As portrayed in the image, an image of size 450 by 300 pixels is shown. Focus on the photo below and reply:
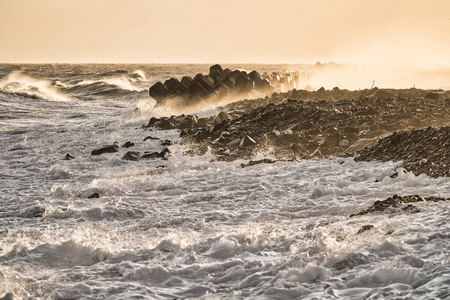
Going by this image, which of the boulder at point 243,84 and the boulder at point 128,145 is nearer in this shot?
the boulder at point 128,145

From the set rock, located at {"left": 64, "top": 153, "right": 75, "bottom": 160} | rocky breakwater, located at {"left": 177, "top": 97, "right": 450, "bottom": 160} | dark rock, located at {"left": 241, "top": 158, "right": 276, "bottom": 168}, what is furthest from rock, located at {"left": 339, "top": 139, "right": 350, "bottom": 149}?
rock, located at {"left": 64, "top": 153, "right": 75, "bottom": 160}

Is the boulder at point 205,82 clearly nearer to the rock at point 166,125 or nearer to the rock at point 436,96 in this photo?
the rock at point 166,125

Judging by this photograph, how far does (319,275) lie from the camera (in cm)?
507

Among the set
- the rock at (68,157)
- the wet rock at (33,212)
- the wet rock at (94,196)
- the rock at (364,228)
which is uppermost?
the rock at (364,228)

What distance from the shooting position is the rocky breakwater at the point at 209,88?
2617 centimetres

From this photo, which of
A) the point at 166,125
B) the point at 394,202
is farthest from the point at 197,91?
the point at 394,202

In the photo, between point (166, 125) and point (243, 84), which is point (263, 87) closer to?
point (243, 84)

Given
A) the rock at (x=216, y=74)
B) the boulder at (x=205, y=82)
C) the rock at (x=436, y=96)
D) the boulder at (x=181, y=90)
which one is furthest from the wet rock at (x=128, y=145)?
the rock at (x=216, y=74)

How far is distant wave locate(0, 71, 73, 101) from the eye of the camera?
40.9 metres

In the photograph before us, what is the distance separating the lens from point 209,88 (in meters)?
26.7

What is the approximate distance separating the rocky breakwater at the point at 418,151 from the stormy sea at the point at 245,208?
0.03m

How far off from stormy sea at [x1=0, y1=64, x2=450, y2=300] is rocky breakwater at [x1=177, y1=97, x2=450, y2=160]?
0.18ft

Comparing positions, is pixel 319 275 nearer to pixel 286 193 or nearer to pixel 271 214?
pixel 271 214

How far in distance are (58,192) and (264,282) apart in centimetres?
630
